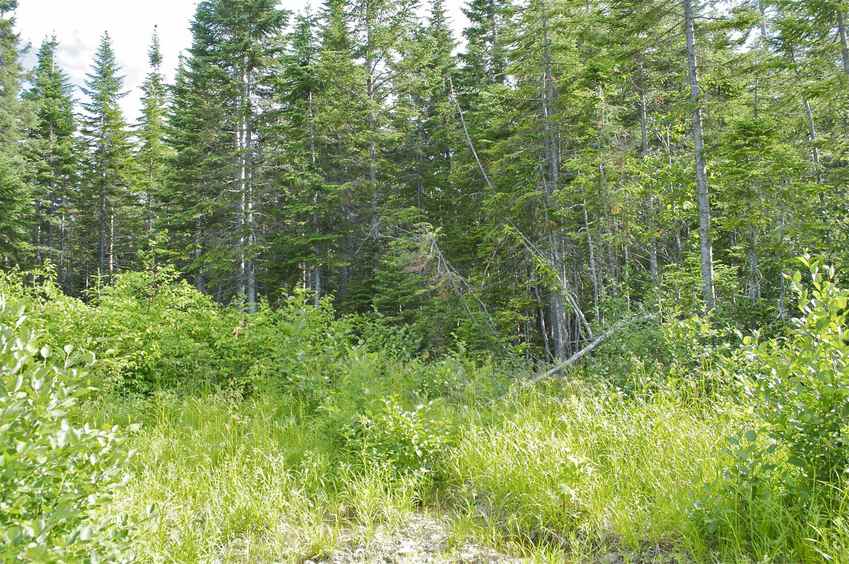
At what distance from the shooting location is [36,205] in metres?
26.9

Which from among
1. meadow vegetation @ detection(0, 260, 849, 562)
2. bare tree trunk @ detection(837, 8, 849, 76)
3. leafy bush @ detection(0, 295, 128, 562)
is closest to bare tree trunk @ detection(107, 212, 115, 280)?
meadow vegetation @ detection(0, 260, 849, 562)

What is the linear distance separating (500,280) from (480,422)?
827 cm

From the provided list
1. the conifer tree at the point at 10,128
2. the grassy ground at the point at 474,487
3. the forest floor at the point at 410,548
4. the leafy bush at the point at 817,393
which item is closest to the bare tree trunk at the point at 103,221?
the conifer tree at the point at 10,128

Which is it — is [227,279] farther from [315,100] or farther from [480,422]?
[480,422]

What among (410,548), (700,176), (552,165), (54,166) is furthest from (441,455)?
(54,166)

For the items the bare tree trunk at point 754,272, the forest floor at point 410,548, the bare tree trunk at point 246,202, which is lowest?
the forest floor at point 410,548

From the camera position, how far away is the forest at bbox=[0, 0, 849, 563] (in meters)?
2.51

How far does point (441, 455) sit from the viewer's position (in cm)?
410

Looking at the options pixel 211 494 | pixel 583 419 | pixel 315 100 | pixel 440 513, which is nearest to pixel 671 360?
pixel 583 419

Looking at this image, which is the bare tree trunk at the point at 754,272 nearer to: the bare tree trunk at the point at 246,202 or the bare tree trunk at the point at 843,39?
the bare tree trunk at the point at 843,39

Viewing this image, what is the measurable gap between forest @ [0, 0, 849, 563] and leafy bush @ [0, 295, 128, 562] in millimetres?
15

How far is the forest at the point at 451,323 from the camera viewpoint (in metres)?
2.51

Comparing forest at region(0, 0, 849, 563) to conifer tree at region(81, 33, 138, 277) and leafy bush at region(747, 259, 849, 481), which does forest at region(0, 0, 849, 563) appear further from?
conifer tree at region(81, 33, 138, 277)

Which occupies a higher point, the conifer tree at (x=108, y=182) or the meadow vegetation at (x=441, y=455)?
the conifer tree at (x=108, y=182)
